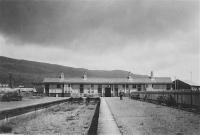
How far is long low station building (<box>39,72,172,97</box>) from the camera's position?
2103 inches

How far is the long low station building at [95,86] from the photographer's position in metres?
53.4

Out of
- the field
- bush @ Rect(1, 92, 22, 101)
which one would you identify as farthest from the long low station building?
the field

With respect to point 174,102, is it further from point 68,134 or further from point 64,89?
point 64,89

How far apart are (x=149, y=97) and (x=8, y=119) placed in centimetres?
2483

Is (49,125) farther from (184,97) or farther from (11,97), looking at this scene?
(11,97)

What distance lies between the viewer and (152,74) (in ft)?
188

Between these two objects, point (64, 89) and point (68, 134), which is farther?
point (64, 89)

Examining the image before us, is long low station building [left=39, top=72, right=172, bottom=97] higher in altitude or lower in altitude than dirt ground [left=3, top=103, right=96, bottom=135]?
higher

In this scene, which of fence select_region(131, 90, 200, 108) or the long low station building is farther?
the long low station building

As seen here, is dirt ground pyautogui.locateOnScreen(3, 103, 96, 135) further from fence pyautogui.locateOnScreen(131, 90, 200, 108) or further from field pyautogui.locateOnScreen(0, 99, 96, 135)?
fence pyautogui.locateOnScreen(131, 90, 200, 108)

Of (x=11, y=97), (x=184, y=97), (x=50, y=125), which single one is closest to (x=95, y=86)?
(x=11, y=97)

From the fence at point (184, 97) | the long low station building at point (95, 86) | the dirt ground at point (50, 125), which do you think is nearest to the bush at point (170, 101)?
the fence at point (184, 97)

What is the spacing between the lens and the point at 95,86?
178ft

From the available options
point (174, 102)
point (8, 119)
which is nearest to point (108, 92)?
point (174, 102)
